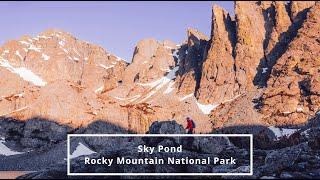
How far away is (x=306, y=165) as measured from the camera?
73812mm

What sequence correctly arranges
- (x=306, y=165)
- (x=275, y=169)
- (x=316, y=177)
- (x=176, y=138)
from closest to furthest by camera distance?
(x=316, y=177)
(x=275, y=169)
(x=306, y=165)
(x=176, y=138)

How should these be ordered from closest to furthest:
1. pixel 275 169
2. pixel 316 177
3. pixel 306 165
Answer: pixel 316 177
pixel 275 169
pixel 306 165

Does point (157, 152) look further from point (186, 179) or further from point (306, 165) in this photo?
point (306, 165)

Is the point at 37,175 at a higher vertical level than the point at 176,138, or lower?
lower

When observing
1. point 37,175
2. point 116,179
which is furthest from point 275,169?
point 37,175

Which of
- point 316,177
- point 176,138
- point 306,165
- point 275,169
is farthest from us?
point 176,138

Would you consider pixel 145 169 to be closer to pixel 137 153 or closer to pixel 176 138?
pixel 137 153

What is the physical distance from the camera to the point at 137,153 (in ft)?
244

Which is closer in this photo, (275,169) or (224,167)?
(275,169)

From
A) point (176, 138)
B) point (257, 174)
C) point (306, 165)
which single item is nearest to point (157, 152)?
point (176, 138)

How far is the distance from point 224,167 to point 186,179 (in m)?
9.33

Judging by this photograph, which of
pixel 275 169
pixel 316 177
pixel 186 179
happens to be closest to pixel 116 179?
pixel 186 179

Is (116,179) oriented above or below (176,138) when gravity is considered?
below

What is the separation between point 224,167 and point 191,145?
8.46 metres
